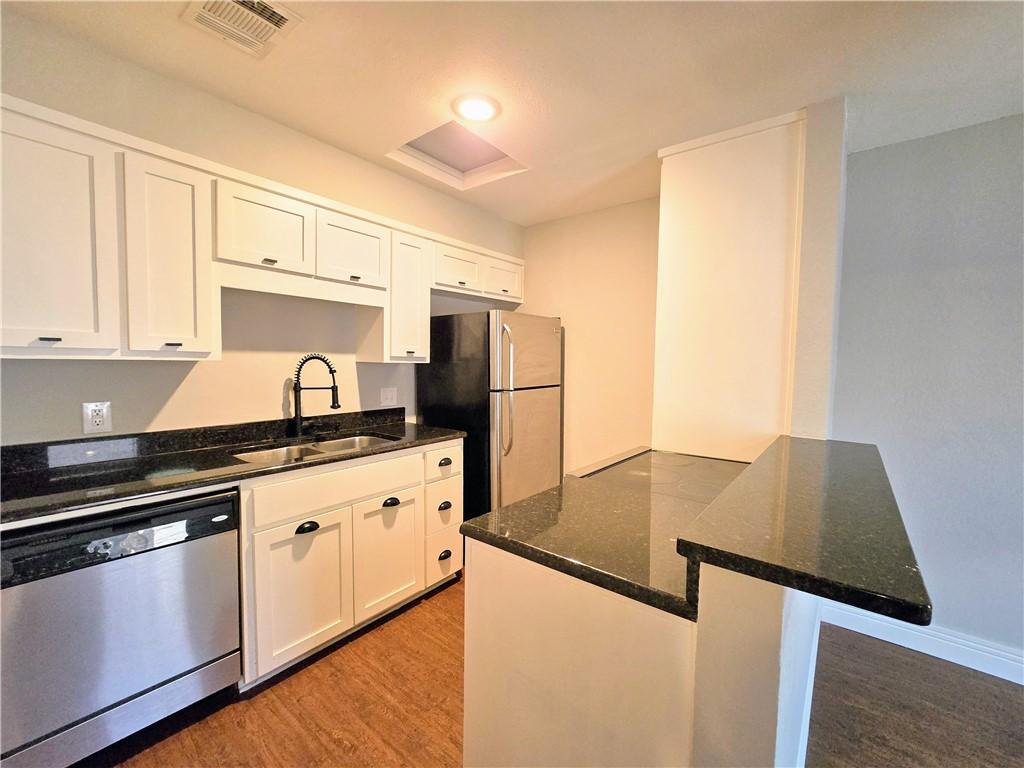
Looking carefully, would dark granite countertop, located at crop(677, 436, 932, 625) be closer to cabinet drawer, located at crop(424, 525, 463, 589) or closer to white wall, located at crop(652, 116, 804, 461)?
white wall, located at crop(652, 116, 804, 461)

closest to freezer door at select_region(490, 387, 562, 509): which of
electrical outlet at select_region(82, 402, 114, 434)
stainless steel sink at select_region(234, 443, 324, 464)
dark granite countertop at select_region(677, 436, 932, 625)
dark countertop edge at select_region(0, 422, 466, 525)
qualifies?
dark countertop edge at select_region(0, 422, 466, 525)

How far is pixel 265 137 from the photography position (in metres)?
1.96

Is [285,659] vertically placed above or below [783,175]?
below

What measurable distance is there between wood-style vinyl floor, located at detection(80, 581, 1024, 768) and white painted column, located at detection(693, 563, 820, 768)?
1.19 m

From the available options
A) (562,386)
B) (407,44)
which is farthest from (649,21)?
(562,386)

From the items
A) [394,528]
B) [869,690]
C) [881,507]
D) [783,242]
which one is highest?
[783,242]

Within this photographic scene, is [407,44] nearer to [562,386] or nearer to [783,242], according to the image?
[783,242]

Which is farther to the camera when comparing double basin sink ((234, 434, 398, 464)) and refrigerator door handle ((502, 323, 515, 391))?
refrigerator door handle ((502, 323, 515, 391))

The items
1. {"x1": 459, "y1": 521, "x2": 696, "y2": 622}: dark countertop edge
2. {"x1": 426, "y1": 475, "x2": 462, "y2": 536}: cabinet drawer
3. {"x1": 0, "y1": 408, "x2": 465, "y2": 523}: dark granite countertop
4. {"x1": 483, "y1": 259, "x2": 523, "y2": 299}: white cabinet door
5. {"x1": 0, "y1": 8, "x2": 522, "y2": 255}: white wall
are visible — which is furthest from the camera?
{"x1": 483, "y1": 259, "x2": 523, "y2": 299}: white cabinet door

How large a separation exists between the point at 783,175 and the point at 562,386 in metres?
1.93

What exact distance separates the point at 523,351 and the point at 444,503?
1.11 meters

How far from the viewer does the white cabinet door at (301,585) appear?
1.66m

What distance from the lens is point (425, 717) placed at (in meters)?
1.58

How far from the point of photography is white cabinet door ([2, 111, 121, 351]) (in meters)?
1.31
